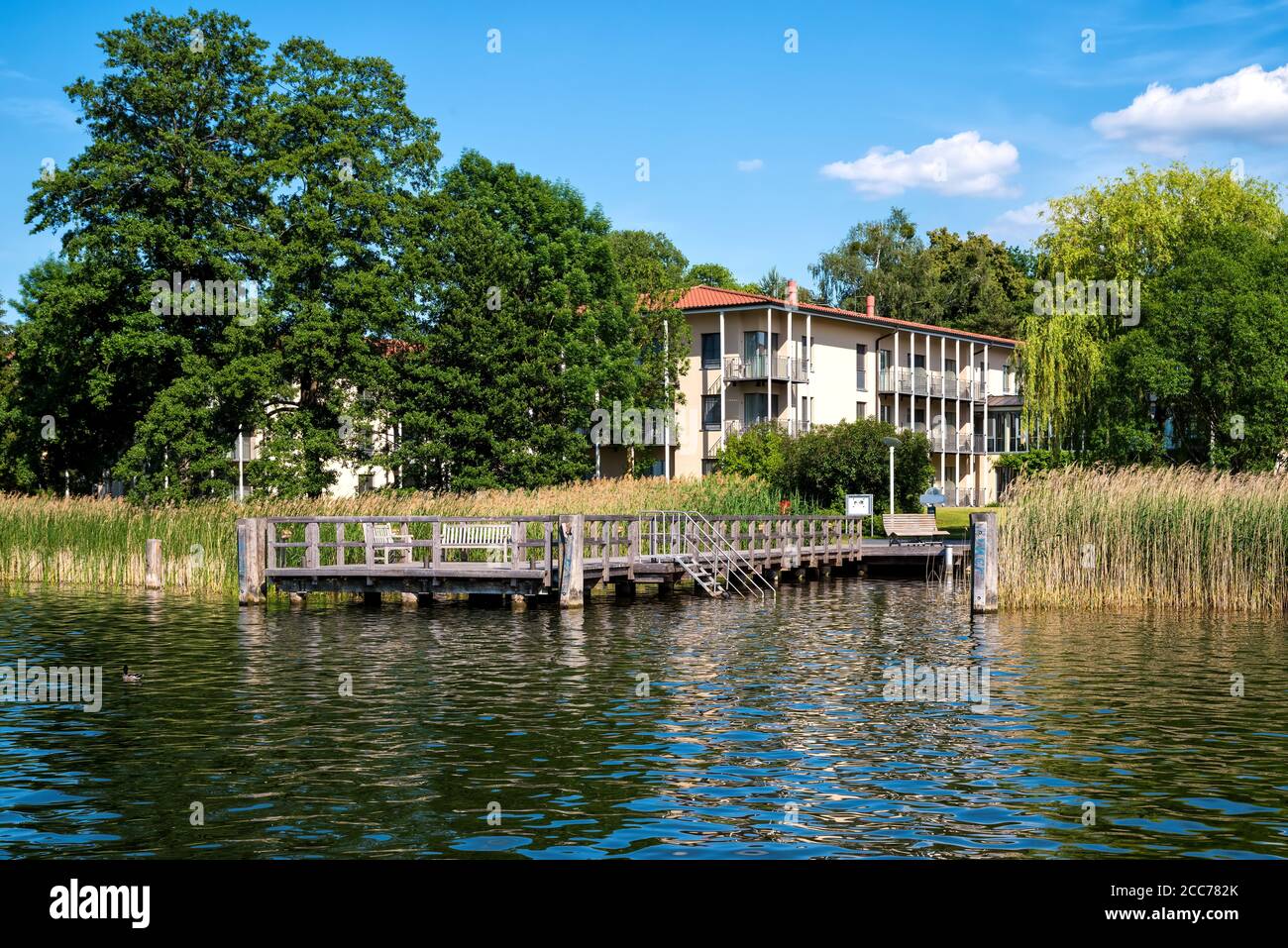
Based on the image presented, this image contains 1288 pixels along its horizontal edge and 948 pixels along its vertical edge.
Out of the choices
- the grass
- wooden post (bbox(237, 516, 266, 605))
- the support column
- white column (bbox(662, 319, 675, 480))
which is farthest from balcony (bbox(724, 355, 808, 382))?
wooden post (bbox(237, 516, 266, 605))

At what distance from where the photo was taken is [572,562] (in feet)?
91.1

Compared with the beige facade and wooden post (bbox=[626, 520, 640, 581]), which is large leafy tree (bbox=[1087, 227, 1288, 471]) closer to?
the beige facade

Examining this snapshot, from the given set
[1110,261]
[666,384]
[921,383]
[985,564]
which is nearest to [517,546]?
[985,564]

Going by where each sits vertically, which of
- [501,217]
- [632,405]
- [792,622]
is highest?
[501,217]

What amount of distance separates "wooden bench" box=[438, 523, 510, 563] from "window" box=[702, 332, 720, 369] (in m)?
31.3

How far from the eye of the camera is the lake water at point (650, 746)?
974 centimetres

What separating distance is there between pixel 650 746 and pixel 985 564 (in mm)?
14313

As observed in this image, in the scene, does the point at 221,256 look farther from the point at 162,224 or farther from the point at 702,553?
the point at 702,553

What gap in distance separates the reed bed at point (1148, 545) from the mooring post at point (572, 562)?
859cm

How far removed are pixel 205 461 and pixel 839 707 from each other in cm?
3236

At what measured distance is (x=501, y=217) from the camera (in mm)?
52344

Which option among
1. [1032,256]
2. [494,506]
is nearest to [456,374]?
[494,506]
